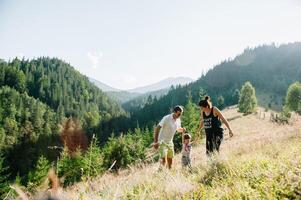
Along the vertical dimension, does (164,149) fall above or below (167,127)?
below

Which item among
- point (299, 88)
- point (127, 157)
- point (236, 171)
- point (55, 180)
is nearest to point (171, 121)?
point (236, 171)

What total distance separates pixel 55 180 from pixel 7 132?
459 ft

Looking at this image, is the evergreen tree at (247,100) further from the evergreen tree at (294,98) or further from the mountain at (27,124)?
the mountain at (27,124)

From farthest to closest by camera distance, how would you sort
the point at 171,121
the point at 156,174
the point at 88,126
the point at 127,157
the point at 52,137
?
1. the point at 88,126
2. the point at 52,137
3. the point at 127,157
4. the point at 171,121
5. the point at 156,174

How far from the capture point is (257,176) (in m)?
3.48

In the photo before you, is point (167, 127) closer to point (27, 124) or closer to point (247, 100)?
point (247, 100)

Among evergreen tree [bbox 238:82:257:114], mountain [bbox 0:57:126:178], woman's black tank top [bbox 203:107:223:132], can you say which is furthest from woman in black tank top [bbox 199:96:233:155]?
mountain [bbox 0:57:126:178]

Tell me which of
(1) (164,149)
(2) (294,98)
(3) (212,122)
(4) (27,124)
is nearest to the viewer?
(1) (164,149)

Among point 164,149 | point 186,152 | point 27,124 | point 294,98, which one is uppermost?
point 164,149

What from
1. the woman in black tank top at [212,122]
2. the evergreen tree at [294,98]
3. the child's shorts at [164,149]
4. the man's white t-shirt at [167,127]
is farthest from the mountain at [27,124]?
the woman in black tank top at [212,122]

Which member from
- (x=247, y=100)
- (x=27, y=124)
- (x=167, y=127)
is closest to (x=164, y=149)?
(x=167, y=127)

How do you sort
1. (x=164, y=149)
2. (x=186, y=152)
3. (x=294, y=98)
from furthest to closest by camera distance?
(x=294, y=98), (x=186, y=152), (x=164, y=149)

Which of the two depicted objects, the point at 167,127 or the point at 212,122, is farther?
the point at 167,127

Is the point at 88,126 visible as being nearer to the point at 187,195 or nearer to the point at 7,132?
the point at 7,132
